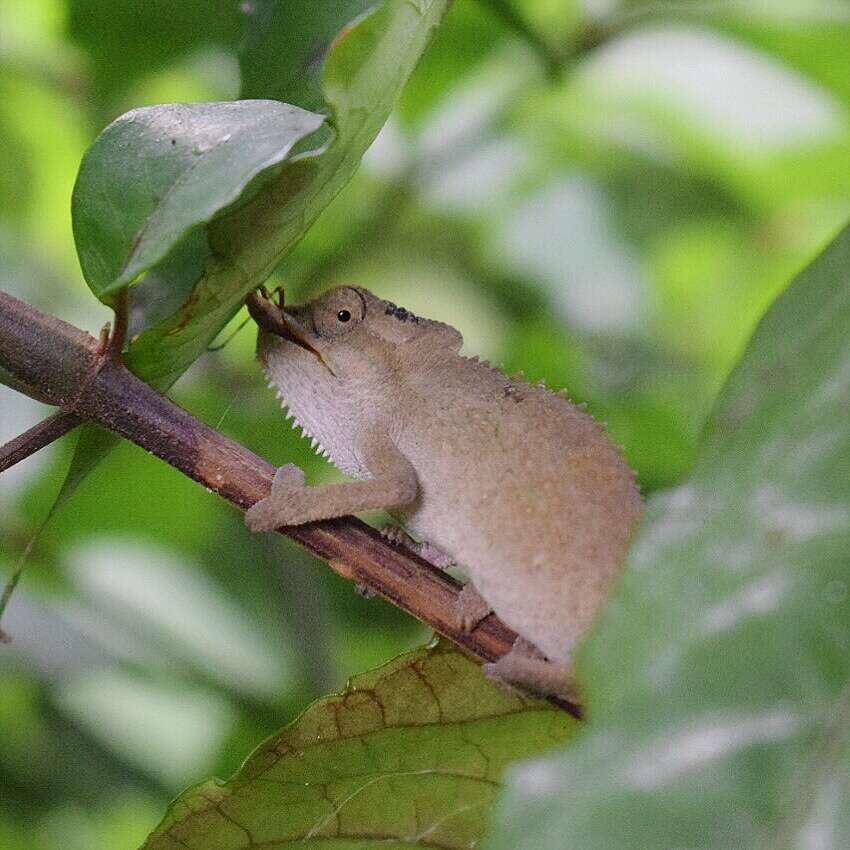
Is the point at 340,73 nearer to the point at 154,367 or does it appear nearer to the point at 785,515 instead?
the point at 154,367

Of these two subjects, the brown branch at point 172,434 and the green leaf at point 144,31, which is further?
the green leaf at point 144,31

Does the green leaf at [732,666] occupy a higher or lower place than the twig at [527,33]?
lower

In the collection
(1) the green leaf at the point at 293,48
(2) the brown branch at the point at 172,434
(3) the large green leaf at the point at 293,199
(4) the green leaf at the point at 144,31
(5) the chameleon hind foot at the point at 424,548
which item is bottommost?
(2) the brown branch at the point at 172,434

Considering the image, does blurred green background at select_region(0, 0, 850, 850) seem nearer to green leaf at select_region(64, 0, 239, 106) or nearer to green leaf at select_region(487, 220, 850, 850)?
green leaf at select_region(64, 0, 239, 106)

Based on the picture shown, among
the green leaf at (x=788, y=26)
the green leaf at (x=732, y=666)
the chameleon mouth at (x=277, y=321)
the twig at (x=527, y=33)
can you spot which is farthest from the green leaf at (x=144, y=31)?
the green leaf at (x=732, y=666)

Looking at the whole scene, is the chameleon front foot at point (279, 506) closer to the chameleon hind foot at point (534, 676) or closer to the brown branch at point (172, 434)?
the brown branch at point (172, 434)

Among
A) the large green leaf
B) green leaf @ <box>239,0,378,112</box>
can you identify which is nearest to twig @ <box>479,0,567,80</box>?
green leaf @ <box>239,0,378,112</box>
